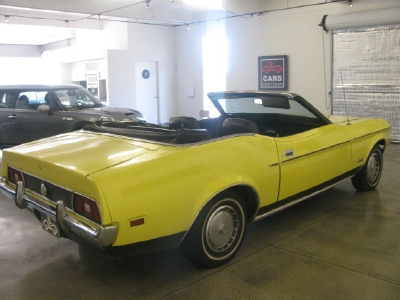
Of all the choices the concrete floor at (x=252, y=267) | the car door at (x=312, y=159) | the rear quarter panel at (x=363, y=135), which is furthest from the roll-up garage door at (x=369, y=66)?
the concrete floor at (x=252, y=267)

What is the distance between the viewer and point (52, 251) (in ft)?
11.3

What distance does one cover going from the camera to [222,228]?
2971 millimetres

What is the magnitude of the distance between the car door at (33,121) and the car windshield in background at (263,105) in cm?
379

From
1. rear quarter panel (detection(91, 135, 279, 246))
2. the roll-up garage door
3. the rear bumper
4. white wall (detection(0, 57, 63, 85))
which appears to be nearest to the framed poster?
the roll-up garage door

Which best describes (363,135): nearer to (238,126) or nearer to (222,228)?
(238,126)

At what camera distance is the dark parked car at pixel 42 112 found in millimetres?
7293

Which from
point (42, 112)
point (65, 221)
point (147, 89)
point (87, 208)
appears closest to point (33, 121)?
point (42, 112)

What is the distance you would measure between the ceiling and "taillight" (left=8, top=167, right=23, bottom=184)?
6.73 meters

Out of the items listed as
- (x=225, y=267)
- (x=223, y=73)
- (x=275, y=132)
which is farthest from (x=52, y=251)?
(x=223, y=73)

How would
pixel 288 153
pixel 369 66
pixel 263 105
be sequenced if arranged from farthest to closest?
pixel 369 66, pixel 263 105, pixel 288 153

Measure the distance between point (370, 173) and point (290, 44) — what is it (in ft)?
21.7

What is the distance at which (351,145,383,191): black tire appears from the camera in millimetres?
4789

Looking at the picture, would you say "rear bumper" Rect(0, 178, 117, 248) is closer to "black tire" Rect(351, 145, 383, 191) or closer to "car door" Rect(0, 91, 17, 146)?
"black tire" Rect(351, 145, 383, 191)

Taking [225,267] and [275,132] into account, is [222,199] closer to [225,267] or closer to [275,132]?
[225,267]
